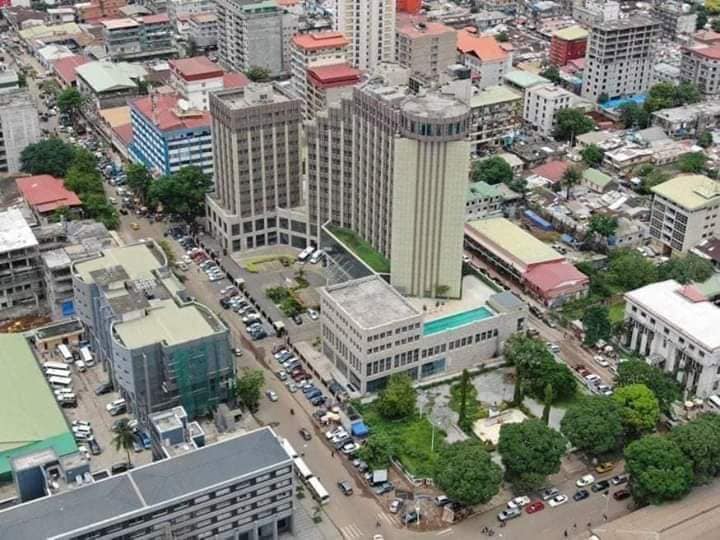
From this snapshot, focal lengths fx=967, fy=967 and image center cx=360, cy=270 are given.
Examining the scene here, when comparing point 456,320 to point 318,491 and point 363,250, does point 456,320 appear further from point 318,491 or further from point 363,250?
point 318,491

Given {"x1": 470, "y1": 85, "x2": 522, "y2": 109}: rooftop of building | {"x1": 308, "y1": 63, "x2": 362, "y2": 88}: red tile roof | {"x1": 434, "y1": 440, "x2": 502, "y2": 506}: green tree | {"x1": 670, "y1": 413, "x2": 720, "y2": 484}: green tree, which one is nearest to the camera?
{"x1": 434, "y1": 440, "x2": 502, "y2": 506}: green tree

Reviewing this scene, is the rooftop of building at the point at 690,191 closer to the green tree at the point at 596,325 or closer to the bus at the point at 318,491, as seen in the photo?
the green tree at the point at 596,325

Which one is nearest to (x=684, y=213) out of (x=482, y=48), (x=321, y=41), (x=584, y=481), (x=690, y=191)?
(x=690, y=191)

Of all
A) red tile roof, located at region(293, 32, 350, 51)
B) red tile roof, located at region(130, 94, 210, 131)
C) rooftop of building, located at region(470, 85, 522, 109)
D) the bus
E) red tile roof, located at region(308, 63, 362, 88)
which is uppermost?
red tile roof, located at region(293, 32, 350, 51)

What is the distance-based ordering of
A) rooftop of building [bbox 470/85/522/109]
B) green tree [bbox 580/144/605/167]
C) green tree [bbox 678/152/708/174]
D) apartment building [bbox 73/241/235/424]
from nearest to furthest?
apartment building [bbox 73/241/235/424] → green tree [bbox 678/152/708/174] → green tree [bbox 580/144/605/167] → rooftop of building [bbox 470/85/522/109]

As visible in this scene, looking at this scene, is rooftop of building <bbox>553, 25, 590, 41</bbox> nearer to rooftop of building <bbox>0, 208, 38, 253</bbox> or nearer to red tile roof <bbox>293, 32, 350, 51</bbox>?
red tile roof <bbox>293, 32, 350, 51</bbox>

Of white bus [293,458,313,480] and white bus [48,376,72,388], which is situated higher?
white bus [48,376,72,388]

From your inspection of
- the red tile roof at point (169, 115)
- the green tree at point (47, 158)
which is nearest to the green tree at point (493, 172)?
the red tile roof at point (169, 115)

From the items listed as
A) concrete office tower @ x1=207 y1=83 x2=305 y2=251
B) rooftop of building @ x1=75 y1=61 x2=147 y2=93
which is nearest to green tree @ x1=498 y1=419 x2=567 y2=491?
concrete office tower @ x1=207 y1=83 x2=305 y2=251
